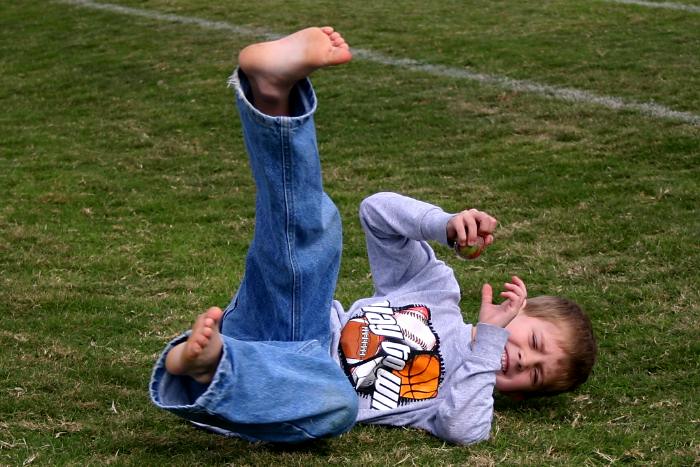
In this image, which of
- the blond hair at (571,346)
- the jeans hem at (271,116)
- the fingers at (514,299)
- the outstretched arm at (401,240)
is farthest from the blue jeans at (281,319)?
the blond hair at (571,346)

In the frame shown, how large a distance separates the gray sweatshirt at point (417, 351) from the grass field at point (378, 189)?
0.08 metres

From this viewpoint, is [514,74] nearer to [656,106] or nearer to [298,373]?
[656,106]

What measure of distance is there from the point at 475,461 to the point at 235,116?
20.6ft

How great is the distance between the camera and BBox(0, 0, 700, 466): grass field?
323 centimetres

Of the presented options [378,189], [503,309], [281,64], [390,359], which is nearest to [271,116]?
[281,64]

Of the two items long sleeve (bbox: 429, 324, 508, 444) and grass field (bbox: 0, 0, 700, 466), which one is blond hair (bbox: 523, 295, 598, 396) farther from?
long sleeve (bbox: 429, 324, 508, 444)

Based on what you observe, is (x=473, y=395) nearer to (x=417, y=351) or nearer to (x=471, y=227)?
(x=417, y=351)

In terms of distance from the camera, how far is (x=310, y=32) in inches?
118

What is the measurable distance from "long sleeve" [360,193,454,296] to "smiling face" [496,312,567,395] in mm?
402

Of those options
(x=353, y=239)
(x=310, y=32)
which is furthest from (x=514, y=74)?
(x=310, y=32)

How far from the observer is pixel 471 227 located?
3326 millimetres

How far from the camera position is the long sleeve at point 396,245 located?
3.67 meters

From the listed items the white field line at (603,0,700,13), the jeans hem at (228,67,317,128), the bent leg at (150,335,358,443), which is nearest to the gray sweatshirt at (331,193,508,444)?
the bent leg at (150,335,358,443)

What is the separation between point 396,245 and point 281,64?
44.6 inches
